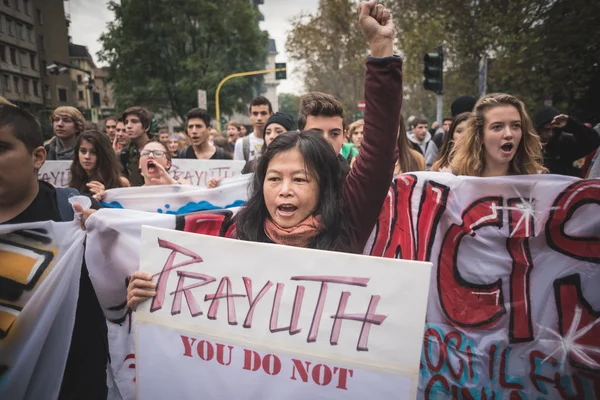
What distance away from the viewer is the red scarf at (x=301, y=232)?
4.81 feet

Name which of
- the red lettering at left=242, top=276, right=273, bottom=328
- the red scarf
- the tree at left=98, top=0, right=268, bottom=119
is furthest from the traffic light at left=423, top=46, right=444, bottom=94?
the tree at left=98, top=0, right=268, bottom=119

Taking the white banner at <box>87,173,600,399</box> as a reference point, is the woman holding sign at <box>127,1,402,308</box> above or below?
above

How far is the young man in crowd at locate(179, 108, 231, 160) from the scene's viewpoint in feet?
15.0

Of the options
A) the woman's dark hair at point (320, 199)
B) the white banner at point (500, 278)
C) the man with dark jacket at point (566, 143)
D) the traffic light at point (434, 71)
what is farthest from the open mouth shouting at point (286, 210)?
the traffic light at point (434, 71)

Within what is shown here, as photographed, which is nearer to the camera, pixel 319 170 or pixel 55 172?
pixel 319 170

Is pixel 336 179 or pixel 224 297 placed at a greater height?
pixel 336 179

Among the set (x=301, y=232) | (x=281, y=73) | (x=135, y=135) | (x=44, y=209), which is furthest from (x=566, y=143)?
(x=281, y=73)

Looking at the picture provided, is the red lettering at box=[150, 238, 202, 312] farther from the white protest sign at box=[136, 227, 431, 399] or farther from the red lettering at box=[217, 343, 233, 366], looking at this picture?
the red lettering at box=[217, 343, 233, 366]

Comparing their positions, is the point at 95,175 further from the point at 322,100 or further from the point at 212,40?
the point at 212,40

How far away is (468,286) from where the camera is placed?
1.94 metres

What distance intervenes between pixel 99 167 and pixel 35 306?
177 centimetres

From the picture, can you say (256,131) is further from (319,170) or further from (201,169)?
(319,170)

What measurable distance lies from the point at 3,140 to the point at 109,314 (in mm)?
904

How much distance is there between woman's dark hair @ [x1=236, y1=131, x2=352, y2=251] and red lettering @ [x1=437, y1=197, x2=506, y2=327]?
768mm
